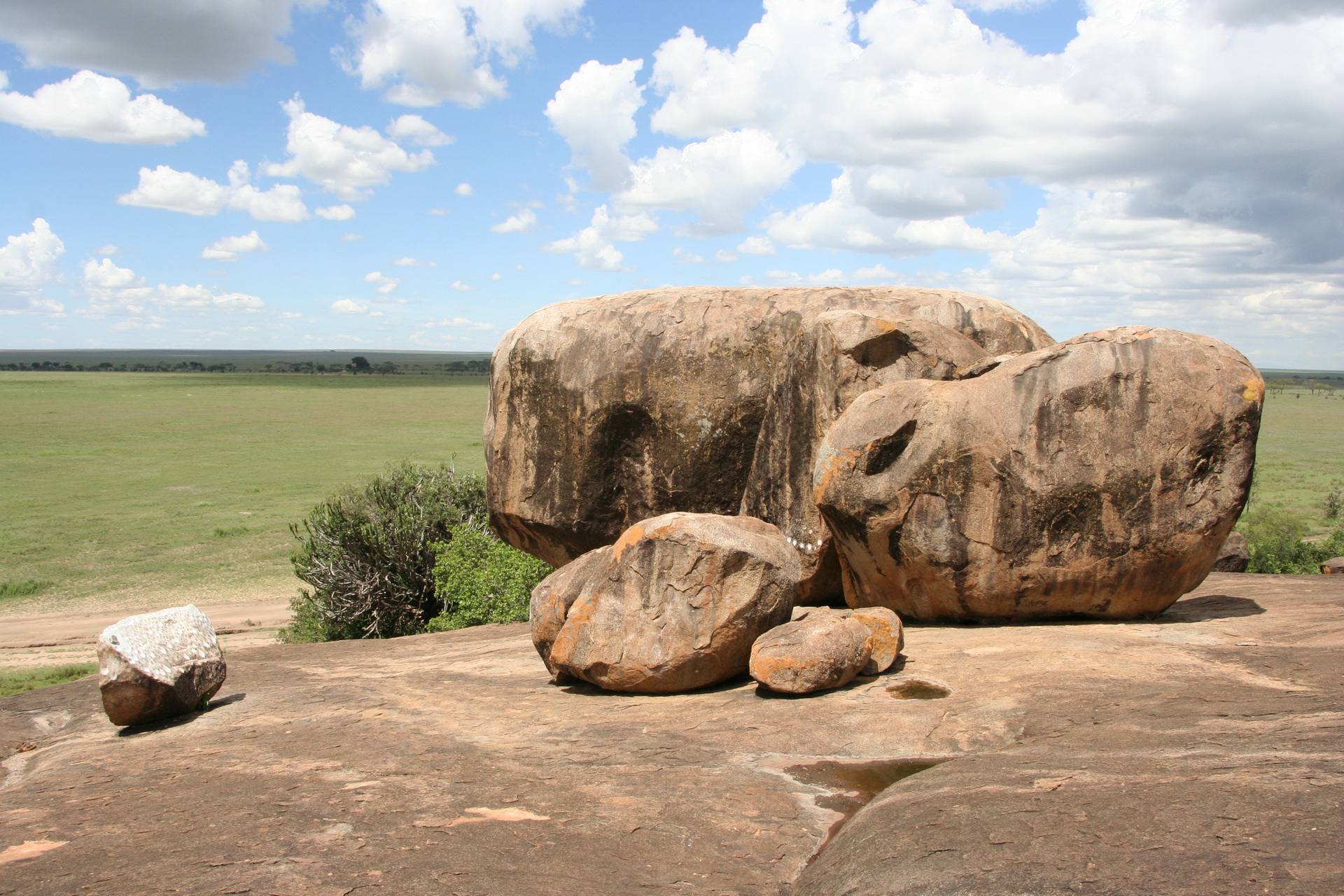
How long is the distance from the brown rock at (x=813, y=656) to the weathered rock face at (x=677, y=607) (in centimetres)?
48

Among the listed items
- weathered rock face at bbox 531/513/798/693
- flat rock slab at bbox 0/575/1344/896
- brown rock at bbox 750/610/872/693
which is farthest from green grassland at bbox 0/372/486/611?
brown rock at bbox 750/610/872/693

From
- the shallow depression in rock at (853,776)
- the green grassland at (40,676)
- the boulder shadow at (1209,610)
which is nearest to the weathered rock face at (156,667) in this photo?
the shallow depression in rock at (853,776)

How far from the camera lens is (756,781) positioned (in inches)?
332

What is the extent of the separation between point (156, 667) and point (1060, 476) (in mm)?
9818

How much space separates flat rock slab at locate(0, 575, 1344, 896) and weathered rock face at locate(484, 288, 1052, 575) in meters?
3.66

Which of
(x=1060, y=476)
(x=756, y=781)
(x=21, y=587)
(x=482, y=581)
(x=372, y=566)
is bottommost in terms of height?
(x=21, y=587)

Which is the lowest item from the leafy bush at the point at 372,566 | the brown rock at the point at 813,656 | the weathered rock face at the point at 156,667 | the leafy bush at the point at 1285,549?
the leafy bush at the point at 372,566

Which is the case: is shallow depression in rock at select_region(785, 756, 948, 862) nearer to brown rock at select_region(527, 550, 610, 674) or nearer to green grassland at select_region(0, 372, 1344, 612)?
brown rock at select_region(527, 550, 610, 674)

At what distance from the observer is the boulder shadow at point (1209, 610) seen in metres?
12.8

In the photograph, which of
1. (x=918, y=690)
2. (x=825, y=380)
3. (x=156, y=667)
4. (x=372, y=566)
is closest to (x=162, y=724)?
(x=156, y=667)

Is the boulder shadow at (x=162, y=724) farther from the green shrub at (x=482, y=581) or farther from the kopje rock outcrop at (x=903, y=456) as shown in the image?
the green shrub at (x=482, y=581)

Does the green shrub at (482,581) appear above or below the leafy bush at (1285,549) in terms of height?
below

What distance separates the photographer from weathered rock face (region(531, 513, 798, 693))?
11.1 m

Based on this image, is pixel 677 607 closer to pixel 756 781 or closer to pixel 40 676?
pixel 756 781
